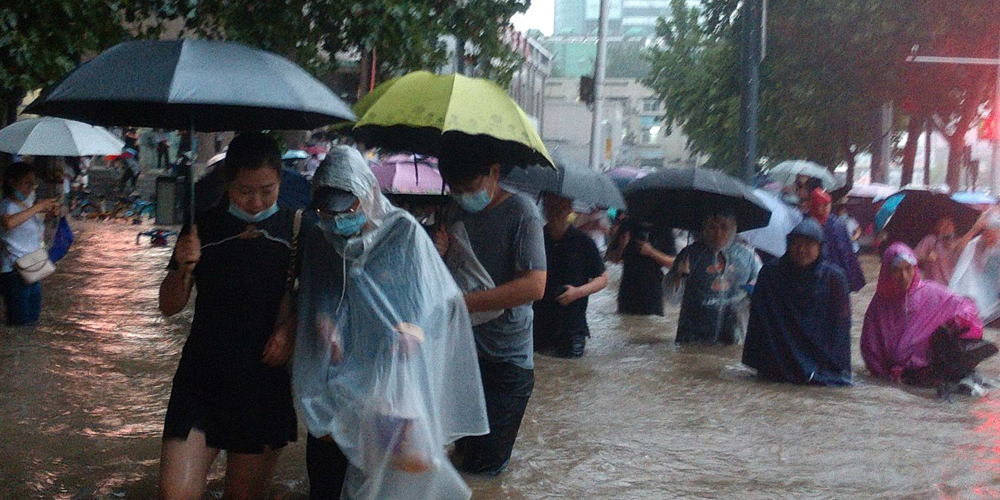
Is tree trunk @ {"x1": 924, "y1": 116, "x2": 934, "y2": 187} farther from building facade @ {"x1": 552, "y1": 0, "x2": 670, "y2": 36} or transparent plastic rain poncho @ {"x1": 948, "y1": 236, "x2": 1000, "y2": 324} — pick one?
building facade @ {"x1": 552, "y1": 0, "x2": 670, "y2": 36}

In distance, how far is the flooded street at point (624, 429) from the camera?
18.9 ft

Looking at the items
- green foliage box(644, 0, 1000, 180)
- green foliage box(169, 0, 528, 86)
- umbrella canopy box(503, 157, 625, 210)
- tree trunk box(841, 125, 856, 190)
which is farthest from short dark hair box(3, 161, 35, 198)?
tree trunk box(841, 125, 856, 190)

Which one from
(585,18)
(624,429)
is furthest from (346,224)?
(585,18)

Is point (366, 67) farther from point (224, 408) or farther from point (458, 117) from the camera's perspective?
point (224, 408)

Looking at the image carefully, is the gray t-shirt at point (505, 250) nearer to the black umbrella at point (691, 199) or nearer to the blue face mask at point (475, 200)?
the blue face mask at point (475, 200)

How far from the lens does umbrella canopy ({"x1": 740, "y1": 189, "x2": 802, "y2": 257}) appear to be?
10.8 meters

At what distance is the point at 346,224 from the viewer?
13.1 ft

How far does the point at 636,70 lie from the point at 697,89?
80458 mm

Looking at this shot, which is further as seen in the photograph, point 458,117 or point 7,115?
point 7,115

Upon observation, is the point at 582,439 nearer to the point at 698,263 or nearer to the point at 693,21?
the point at 698,263

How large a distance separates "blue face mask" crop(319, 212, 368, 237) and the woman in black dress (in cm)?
19

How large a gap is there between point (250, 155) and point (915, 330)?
6.24m

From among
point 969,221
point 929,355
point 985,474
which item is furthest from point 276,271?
point 969,221

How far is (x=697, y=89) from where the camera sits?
116ft
